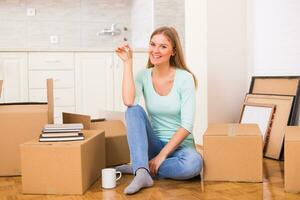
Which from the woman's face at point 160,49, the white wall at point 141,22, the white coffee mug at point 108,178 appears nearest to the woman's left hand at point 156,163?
the white coffee mug at point 108,178

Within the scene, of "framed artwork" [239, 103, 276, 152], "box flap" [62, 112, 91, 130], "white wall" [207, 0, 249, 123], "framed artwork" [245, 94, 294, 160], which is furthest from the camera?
Answer: "white wall" [207, 0, 249, 123]

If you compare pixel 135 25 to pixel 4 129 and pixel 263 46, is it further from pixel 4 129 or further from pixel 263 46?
pixel 4 129

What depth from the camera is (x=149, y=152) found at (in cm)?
251

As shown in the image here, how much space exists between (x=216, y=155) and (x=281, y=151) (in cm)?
79

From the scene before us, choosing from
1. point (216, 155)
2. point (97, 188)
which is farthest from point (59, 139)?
point (216, 155)

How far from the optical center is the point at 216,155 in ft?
7.87

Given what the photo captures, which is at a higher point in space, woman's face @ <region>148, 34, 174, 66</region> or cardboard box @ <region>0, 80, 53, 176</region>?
woman's face @ <region>148, 34, 174, 66</region>

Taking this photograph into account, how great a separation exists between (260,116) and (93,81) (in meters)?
1.80

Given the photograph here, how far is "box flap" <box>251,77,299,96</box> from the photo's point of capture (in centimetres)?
311

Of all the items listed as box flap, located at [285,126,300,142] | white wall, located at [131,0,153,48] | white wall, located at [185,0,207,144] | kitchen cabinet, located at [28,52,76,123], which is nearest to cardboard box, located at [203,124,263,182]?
box flap, located at [285,126,300,142]

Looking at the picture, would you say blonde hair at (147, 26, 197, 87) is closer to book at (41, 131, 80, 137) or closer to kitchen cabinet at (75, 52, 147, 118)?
book at (41, 131, 80, 137)

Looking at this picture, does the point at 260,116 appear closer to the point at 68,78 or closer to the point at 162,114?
the point at 162,114

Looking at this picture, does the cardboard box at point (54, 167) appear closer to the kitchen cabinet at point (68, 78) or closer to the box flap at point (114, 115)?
the box flap at point (114, 115)

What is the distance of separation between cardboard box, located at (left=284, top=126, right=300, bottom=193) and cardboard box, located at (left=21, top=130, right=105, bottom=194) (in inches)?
39.2
